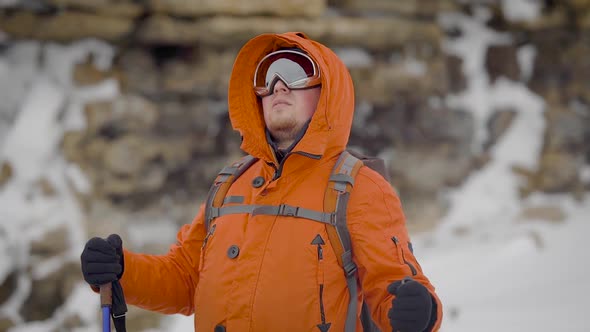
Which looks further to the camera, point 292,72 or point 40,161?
point 40,161

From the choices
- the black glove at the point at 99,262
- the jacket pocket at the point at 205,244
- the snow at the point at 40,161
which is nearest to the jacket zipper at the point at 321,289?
the jacket pocket at the point at 205,244

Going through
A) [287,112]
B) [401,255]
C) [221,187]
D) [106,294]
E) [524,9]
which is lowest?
[106,294]

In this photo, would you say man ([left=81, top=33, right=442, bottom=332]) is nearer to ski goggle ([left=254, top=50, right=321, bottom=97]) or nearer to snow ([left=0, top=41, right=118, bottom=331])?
ski goggle ([left=254, top=50, right=321, bottom=97])

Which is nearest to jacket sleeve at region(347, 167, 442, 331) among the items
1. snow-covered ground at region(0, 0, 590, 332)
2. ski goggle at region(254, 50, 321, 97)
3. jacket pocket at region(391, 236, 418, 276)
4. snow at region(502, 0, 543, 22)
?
jacket pocket at region(391, 236, 418, 276)

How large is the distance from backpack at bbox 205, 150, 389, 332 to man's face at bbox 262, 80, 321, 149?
0.23m

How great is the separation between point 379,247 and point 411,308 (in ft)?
0.96

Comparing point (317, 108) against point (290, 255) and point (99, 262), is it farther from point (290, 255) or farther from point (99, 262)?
point (99, 262)

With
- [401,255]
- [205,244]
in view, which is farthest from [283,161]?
[401,255]

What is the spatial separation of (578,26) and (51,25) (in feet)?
23.3

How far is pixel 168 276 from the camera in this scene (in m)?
2.58

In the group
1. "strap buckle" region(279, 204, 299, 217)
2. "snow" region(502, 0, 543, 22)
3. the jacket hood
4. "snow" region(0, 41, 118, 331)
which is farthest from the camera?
"snow" region(502, 0, 543, 22)

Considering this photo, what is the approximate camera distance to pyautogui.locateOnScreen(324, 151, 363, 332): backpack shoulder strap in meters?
2.26

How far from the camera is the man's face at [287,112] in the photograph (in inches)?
99.6

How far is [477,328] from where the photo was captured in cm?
536
